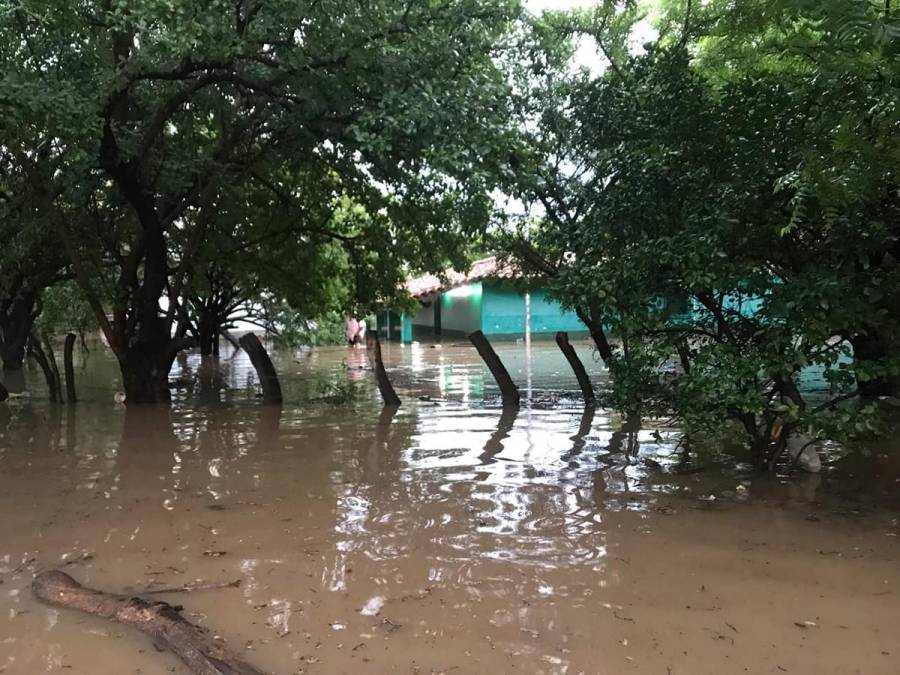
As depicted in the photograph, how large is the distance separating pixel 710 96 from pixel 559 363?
14.0m

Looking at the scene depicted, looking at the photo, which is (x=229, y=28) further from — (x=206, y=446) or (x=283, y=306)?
(x=283, y=306)

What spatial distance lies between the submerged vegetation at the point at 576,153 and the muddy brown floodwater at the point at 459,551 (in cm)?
81

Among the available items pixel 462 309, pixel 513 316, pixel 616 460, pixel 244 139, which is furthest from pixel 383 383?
pixel 462 309

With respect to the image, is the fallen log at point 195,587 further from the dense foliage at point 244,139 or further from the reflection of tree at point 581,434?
the reflection of tree at point 581,434

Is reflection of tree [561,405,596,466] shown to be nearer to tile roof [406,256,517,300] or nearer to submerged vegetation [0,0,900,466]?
submerged vegetation [0,0,900,466]

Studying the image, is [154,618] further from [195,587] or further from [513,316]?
[513,316]

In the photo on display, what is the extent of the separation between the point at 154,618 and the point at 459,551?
6.26 ft

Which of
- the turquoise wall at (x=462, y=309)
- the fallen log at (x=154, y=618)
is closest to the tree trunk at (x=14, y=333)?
the turquoise wall at (x=462, y=309)

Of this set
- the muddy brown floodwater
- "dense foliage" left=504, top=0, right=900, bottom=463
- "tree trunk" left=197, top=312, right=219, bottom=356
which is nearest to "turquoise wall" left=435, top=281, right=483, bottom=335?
"tree trunk" left=197, top=312, right=219, bottom=356

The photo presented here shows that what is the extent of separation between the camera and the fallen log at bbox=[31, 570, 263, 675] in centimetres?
326

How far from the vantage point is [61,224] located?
1023cm

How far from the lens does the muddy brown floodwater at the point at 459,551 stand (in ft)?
11.4

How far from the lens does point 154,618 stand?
11.9 ft

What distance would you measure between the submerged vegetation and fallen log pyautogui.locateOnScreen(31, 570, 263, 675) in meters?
3.63
